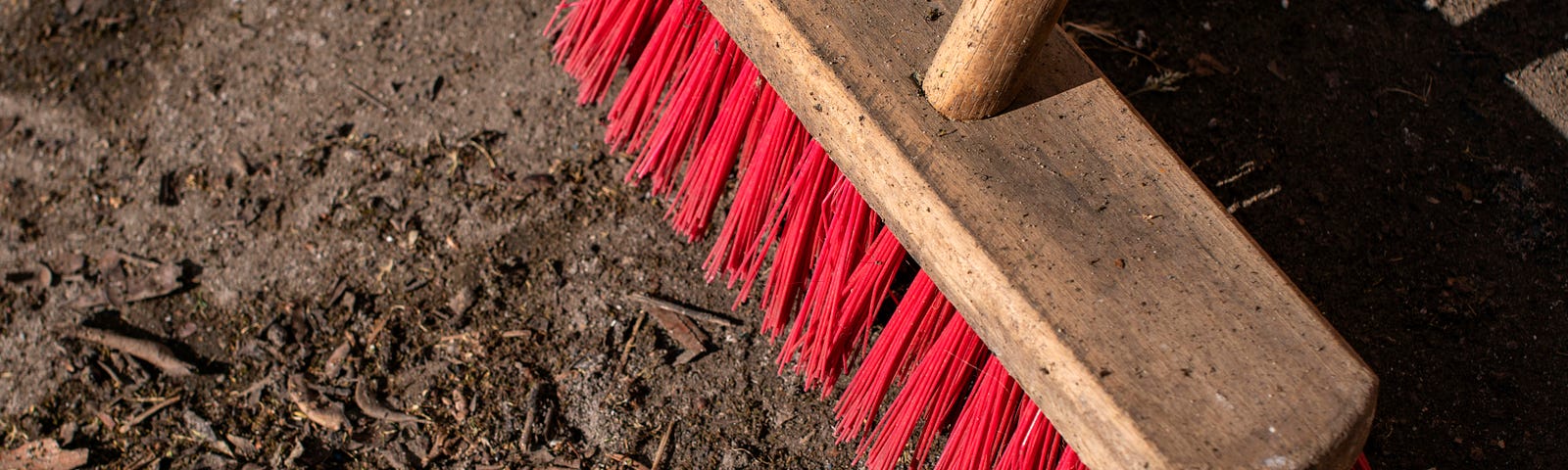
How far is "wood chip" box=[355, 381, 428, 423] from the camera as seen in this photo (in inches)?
80.0

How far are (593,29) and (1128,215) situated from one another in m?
1.18

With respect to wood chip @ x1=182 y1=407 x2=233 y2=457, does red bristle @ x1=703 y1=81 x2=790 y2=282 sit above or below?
above

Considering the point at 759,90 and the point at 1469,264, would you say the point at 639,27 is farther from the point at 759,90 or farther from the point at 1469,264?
the point at 1469,264

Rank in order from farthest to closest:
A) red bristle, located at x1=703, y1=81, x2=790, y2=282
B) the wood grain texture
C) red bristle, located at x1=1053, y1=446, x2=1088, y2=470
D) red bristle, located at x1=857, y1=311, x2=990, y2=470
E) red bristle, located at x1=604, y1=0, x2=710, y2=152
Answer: red bristle, located at x1=604, y1=0, x2=710, y2=152 → red bristle, located at x1=703, y1=81, x2=790, y2=282 → red bristle, located at x1=857, y1=311, x2=990, y2=470 → red bristle, located at x1=1053, y1=446, x2=1088, y2=470 → the wood grain texture

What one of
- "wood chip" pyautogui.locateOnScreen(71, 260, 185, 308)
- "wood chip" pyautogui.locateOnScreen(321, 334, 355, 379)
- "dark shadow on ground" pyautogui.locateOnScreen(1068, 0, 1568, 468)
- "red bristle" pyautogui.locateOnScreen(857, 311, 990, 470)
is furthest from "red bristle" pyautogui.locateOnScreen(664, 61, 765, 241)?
"wood chip" pyautogui.locateOnScreen(71, 260, 185, 308)

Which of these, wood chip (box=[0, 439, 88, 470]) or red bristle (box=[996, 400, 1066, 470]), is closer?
red bristle (box=[996, 400, 1066, 470])

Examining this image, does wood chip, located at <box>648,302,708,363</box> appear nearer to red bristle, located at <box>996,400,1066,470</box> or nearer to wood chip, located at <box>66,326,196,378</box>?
red bristle, located at <box>996,400,1066,470</box>

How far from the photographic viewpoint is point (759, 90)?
1.83 meters

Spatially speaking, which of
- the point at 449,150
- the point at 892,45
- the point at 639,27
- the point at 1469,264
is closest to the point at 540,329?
the point at 449,150

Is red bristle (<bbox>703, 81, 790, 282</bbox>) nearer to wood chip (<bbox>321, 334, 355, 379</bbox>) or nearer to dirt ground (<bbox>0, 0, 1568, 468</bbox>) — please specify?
dirt ground (<bbox>0, 0, 1568, 468</bbox>)

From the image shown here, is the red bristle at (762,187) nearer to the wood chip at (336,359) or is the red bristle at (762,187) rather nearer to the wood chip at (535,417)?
the wood chip at (535,417)

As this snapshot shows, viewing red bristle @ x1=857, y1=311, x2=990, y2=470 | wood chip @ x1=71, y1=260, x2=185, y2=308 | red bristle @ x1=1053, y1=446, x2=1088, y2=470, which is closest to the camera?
red bristle @ x1=1053, y1=446, x2=1088, y2=470

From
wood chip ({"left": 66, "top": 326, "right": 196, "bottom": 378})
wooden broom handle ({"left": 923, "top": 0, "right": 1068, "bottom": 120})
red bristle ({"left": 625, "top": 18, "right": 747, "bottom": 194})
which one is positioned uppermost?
wooden broom handle ({"left": 923, "top": 0, "right": 1068, "bottom": 120})

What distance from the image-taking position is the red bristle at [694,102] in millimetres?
1872
